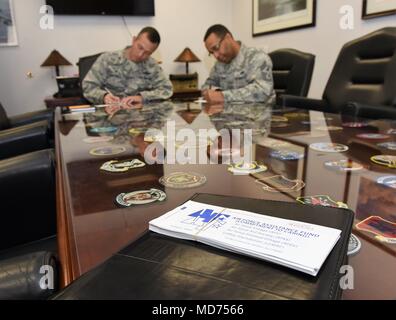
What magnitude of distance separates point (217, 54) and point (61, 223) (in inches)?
82.2

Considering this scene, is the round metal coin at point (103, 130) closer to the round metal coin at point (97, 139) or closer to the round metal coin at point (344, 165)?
the round metal coin at point (97, 139)

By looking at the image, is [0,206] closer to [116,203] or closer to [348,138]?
[116,203]

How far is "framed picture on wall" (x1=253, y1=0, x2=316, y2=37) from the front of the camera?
2.66 meters

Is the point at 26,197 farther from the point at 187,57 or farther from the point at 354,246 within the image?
the point at 187,57

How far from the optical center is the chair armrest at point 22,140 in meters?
1.35

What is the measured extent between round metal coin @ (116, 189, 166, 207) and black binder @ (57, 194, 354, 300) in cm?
18

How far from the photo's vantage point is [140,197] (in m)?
0.60

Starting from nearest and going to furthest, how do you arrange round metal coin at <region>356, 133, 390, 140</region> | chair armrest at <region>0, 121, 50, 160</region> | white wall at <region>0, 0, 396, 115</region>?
1. round metal coin at <region>356, 133, 390, 140</region>
2. chair armrest at <region>0, 121, 50, 160</region>
3. white wall at <region>0, 0, 396, 115</region>

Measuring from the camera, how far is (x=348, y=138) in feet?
3.35

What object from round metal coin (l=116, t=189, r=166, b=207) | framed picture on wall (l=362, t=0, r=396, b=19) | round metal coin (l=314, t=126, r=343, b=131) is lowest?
round metal coin (l=116, t=189, r=166, b=207)

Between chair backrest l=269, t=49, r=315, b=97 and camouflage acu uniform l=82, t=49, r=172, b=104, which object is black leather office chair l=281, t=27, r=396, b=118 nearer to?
chair backrest l=269, t=49, r=315, b=97

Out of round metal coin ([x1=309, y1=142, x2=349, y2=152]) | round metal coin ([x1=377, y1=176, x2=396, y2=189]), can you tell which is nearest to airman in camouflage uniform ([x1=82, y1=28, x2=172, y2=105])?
round metal coin ([x1=309, y1=142, x2=349, y2=152])

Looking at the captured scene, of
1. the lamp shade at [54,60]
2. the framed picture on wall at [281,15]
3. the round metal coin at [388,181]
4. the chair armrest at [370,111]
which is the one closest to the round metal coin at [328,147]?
the round metal coin at [388,181]

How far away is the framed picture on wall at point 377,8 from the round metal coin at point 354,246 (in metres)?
2.09
